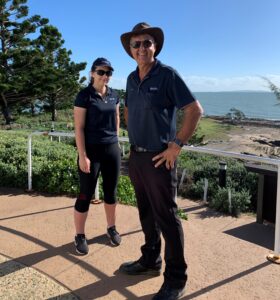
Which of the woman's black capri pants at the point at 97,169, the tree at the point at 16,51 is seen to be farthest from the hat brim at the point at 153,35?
the tree at the point at 16,51

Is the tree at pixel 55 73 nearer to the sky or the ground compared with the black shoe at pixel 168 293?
nearer to the sky

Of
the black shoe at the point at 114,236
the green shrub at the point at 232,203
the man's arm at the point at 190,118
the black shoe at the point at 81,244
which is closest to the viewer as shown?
the man's arm at the point at 190,118

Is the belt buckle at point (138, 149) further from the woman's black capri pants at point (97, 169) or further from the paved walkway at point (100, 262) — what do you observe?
the paved walkway at point (100, 262)

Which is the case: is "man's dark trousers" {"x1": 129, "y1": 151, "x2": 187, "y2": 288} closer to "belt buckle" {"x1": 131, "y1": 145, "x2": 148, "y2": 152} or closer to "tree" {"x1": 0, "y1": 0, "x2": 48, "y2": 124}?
"belt buckle" {"x1": 131, "y1": 145, "x2": 148, "y2": 152}

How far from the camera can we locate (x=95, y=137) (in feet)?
11.0

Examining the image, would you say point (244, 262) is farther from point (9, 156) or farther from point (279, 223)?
point (9, 156)

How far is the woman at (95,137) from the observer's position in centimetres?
329

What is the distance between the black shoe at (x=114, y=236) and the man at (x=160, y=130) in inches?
36.5

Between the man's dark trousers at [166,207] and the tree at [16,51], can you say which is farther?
the tree at [16,51]

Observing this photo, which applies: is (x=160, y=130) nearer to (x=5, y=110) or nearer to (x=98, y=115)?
(x=98, y=115)

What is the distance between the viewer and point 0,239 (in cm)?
370

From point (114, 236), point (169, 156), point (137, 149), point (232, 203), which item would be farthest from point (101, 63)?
point (232, 203)

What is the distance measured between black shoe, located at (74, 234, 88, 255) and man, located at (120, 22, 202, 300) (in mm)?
919

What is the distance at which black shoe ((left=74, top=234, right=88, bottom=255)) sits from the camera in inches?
133
